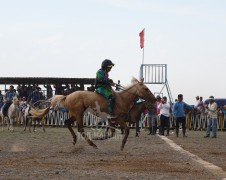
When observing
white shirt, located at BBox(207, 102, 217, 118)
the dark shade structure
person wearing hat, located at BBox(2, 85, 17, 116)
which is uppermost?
the dark shade structure

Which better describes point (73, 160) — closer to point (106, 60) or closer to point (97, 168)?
point (97, 168)

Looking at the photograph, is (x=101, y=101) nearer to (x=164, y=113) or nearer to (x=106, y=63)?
(x=106, y=63)

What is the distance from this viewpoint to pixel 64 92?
41.9m

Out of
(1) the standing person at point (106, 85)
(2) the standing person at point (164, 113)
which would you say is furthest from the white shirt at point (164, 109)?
(1) the standing person at point (106, 85)

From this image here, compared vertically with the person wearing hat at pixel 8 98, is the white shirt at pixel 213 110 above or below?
below

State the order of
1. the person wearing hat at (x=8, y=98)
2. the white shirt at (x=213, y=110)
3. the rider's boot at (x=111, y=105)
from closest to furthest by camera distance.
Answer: the rider's boot at (x=111, y=105) → the white shirt at (x=213, y=110) → the person wearing hat at (x=8, y=98)

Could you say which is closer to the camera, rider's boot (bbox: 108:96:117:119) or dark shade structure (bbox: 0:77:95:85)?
rider's boot (bbox: 108:96:117:119)

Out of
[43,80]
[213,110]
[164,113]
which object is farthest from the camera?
[43,80]

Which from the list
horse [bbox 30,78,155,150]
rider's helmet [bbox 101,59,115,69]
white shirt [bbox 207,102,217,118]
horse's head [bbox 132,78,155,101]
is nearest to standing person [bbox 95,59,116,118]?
rider's helmet [bbox 101,59,115,69]

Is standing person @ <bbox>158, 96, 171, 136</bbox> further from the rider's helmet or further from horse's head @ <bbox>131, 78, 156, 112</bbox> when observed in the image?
the rider's helmet

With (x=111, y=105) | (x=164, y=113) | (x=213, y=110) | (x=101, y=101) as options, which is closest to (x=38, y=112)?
(x=101, y=101)

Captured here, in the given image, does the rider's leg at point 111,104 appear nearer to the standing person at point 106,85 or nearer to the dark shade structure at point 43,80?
the standing person at point 106,85

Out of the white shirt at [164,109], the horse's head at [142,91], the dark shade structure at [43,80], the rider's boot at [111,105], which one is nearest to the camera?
the rider's boot at [111,105]

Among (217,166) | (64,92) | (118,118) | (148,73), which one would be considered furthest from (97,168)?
(64,92)
